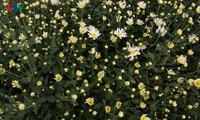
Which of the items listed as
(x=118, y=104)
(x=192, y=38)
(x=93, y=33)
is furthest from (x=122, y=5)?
(x=118, y=104)

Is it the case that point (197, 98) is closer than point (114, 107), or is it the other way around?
point (114, 107)

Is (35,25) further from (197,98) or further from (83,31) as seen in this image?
(197,98)

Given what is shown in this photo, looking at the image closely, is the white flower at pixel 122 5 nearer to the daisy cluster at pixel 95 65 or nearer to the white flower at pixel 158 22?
the daisy cluster at pixel 95 65

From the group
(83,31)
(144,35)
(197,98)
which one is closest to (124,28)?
(144,35)

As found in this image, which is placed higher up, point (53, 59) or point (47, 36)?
point (47, 36)

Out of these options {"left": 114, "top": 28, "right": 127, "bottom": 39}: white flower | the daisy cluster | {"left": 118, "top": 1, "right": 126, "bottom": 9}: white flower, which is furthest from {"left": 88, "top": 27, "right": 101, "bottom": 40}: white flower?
{"left": 118, "top": 1, "right": 126, "bottom": 9}: white flower

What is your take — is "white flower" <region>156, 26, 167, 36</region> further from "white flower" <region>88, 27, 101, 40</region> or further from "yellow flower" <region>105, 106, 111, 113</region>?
"yellow flower" <region>105, 106, 111, 113</region>

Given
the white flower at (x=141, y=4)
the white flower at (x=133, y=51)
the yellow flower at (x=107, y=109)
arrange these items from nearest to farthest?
1. the yellow flower at (x=107, y=109)
2. the white flower at (x=133, y=51)
3. the white flower at (x=141, y=4)

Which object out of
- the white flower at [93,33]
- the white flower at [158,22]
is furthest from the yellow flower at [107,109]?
the white flower at [158,22]
